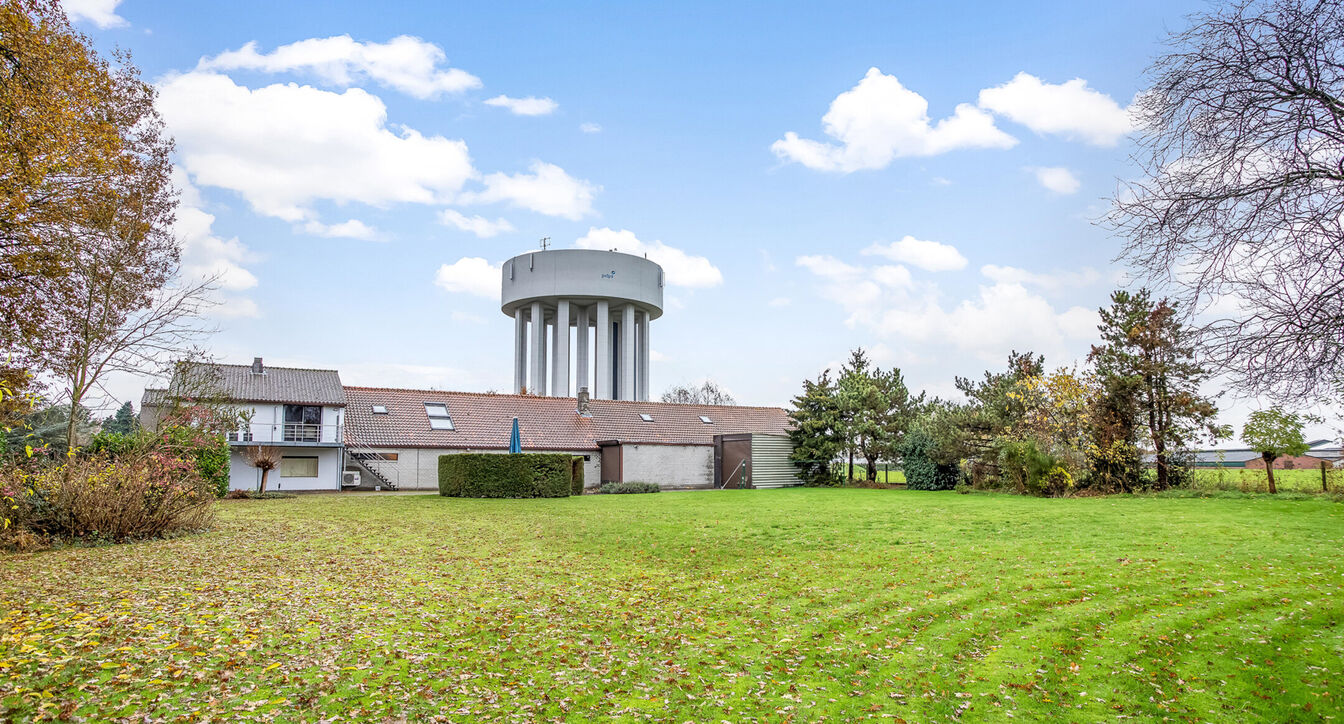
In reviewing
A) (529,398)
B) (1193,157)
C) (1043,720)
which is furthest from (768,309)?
(1043,720)

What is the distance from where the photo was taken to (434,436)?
2969 centimetres

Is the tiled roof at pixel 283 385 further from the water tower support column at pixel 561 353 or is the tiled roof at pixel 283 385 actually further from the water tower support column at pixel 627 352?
the water tower support column at pixel 627 352

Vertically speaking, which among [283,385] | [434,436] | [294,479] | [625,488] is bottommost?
[625,488]

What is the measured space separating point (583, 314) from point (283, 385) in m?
14.9

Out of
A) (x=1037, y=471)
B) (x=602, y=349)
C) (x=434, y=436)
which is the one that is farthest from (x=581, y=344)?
(x=1037, y=471)

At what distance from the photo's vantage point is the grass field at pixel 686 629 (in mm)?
4797

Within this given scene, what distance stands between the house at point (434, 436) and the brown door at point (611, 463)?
4 centimetres

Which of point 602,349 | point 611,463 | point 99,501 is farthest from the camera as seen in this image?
point 602,349

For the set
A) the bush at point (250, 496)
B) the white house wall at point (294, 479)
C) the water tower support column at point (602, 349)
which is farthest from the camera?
the water tower support column at point (602, 349)

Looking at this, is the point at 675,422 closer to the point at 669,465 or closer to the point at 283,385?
the point at 669,465

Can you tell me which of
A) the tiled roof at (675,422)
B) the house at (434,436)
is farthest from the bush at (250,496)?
the tiled roof at (675,422)

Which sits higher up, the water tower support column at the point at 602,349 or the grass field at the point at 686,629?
the water tower support column at the point at 602,349

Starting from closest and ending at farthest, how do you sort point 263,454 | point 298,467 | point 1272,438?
point 1272,438
point 263,454
point 298,467

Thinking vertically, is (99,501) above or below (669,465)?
above
